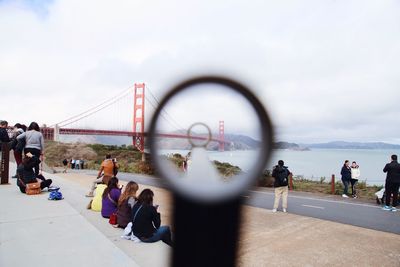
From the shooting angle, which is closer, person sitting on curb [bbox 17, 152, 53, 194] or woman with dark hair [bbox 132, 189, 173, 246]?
woman with dark hair [bbox 132, 189, 173, 246]

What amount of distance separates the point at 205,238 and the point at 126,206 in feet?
5.60

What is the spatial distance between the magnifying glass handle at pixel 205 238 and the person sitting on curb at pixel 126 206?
1360 millimetres

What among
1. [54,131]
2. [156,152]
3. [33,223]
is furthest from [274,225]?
[54,131]

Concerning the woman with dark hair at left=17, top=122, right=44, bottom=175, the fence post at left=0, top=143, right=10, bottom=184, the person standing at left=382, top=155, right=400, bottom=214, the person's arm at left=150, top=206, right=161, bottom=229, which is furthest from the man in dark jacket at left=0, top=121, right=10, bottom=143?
the person standing at left=382, top=155, right=400, bottom=214

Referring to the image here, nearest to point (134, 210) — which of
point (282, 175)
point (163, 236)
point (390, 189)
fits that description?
point (163, 236)

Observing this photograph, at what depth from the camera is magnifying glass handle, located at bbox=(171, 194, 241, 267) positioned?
2311 millimetres

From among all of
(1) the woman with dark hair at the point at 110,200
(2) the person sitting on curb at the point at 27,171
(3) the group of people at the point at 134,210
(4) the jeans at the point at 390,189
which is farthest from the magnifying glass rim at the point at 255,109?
(4) the jeans at the point at 390,189

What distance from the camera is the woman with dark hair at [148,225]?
331 centimetres

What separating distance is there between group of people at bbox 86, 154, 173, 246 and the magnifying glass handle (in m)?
0.62

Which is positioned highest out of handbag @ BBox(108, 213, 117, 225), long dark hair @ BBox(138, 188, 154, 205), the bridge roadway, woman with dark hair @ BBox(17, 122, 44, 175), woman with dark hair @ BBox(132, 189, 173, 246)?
woman with dark hair @ BBox(17, 122, 44, 175)

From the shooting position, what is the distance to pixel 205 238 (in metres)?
2.73

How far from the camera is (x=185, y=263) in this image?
95.7 inches

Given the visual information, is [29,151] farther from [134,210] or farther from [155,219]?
[155,219]

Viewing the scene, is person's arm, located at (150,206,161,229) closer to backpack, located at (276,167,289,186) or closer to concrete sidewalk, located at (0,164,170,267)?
concrete sidewalk, located at (0,164,170,267)
